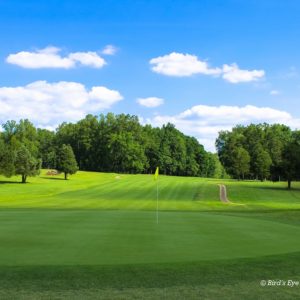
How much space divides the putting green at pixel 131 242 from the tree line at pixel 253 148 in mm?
81887

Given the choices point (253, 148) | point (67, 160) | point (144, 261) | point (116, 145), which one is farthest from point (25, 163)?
point (253, 148)

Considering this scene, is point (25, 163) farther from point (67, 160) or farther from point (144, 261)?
point (144, 261)

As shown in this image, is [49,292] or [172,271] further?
[172,271]

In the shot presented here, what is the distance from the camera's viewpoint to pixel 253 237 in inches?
531

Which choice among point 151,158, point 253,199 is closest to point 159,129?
point 151,158

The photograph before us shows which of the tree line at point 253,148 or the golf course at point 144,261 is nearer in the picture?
the golf course at point 144,261

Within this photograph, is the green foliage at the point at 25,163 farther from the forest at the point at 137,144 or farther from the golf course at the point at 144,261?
the golf course at the point at 144,261

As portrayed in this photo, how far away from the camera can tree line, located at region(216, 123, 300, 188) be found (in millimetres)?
116375

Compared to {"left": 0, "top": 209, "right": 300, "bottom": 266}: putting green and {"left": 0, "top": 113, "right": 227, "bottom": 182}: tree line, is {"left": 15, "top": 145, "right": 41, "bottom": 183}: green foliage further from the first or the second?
{"left": 0, "top": 209, "right": 300, "bottom": 266}: putting green

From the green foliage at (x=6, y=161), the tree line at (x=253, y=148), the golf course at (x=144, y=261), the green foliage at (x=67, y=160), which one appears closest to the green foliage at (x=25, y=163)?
the green foliage at (x=6, y=161)

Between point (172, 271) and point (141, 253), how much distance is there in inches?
67.7

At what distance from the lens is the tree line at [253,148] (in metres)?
116

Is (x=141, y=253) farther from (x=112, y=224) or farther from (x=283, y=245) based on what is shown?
(x=112, y=224)

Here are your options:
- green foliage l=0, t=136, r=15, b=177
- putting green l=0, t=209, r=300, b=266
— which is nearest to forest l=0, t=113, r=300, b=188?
green foliage l=0, t=136, r=15, b=177
